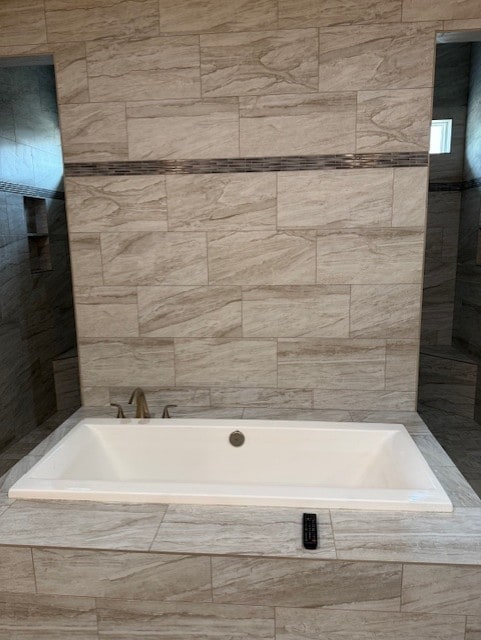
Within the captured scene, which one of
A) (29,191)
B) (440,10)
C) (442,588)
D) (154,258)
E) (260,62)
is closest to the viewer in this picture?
(442,588)

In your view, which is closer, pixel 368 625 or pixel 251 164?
pixel 368 625

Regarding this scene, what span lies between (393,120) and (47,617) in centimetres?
275

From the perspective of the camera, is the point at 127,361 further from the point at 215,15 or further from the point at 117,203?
the point at 215,15

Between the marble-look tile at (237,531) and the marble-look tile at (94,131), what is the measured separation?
1945 mm

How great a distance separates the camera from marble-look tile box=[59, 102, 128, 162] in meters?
2.72

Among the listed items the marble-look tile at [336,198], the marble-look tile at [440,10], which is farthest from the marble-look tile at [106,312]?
the marble-look tile at [440,10]

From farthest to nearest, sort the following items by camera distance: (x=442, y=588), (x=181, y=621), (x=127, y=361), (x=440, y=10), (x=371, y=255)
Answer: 1. (x=127, y=361)
2. (x=371, y=255)
3. (x=440, y=10)
4. (x=181, y=621)
5. (x=442, y=588)

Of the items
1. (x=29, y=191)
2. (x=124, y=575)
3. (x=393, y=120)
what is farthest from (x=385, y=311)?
(x=29, y=191)

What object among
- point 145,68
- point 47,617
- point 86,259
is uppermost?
point 145,68

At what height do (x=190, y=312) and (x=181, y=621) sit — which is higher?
(x=190, y=312)

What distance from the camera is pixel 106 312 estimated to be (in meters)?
2.92

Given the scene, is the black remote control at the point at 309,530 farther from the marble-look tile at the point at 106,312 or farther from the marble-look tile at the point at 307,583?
the marble-look tile at the point at 106,312

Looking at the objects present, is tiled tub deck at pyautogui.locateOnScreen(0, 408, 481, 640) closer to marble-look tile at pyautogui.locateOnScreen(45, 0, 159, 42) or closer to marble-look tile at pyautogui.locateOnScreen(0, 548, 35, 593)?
marble-look tile at pyautogui.locateOnScreen(0, 548, 35, 593)

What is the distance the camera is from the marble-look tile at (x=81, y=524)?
5.78ft
